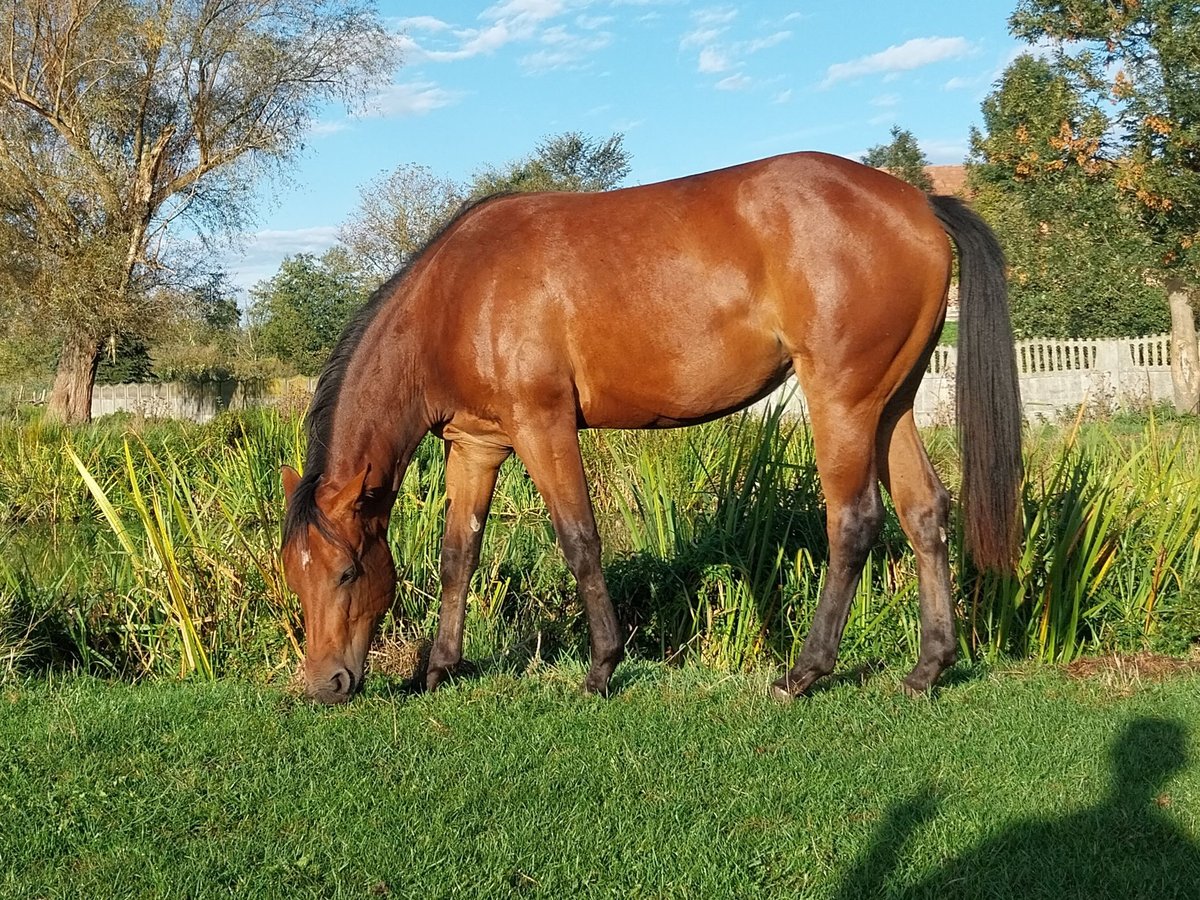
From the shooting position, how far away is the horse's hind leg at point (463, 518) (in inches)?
202

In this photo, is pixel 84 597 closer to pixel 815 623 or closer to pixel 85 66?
pixel 815 623

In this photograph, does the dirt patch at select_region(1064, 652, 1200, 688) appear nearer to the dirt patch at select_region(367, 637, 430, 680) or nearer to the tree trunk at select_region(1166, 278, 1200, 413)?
the dirt patch at select_region(367, 637, 430, 680)

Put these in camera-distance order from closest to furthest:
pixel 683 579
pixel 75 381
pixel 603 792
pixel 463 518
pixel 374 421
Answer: pixel 603 792
pixel 374 421
pixel 463 518
pixel 683 579
pixel 75 381

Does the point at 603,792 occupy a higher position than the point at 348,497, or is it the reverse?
the point at 348,497

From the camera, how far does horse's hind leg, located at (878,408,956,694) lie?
15.8ft

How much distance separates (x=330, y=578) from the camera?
177 inches

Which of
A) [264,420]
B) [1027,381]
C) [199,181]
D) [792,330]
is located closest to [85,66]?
[199,181]

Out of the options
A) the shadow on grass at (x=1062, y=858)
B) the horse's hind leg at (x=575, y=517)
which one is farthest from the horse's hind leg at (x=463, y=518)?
the shadow on grass at (x=1062, y=858)

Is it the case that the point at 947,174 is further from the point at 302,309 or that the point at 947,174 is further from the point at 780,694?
the point at 780,694

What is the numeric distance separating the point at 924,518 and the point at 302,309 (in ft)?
160

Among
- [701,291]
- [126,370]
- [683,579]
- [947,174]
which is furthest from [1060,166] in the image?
[947,174]

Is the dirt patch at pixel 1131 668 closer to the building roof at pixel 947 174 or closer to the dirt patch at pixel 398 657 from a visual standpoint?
the dirt patch at pixel 398 657

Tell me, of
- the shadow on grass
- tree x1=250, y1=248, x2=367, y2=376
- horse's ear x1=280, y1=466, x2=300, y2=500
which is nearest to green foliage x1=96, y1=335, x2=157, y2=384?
tree x1=250, y1=248, x2=367, y2=376

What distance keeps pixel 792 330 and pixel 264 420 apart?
5282 mm
